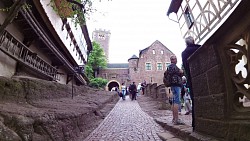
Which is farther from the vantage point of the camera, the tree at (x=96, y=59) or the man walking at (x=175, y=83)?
the tree at (x=96, y=59)

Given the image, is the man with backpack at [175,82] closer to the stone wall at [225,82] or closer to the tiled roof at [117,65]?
the stone wall at [225,82]

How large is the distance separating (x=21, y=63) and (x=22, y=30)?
4.60 ft

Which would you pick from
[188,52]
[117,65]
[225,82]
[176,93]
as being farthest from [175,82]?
[117,65]

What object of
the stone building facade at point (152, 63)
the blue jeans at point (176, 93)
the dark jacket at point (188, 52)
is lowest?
the blue jeans at point (176, 93)

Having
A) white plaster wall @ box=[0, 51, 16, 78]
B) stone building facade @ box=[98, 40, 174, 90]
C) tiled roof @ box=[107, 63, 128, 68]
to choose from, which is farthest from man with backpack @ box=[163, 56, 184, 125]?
tiled roof @ box=[107, 63, 128, 68]

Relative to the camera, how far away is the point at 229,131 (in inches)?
94.5

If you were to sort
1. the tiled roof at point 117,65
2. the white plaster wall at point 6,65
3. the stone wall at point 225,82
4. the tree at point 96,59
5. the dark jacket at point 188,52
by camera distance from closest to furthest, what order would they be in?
the stone wall at point 225,82
the dark jacket at point 188,52
the white plaster wall at point 6,65
the tree at point 96,59
the tiled roof at point 117,65

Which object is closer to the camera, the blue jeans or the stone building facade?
the blue jeans

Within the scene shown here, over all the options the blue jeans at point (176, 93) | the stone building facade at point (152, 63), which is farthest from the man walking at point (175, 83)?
the stone building facade at point (152, 63)

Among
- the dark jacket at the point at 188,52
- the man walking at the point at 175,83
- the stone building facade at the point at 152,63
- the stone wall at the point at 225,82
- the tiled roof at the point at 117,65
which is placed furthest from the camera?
the tiled roof at the point at 117,65

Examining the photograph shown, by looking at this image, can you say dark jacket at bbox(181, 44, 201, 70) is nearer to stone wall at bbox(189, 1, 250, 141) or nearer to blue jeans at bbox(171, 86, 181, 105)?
stone wall at bbox(189, 1, 250, 141)

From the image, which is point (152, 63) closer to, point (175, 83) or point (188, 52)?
point (175, 83)

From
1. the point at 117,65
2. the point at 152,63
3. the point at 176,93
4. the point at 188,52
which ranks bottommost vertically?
the point at 176,93

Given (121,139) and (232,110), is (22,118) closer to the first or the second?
(121,139)
